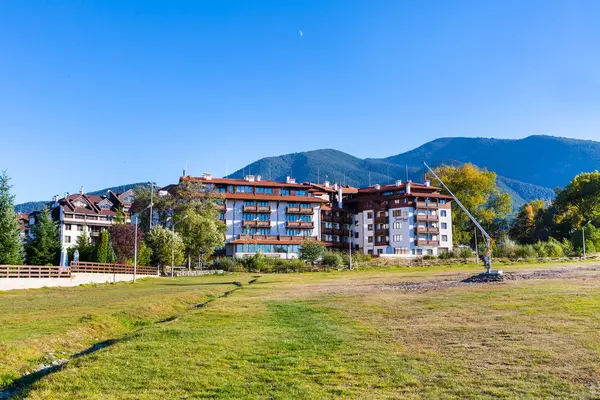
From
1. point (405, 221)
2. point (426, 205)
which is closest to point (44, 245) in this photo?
point (405, 221)

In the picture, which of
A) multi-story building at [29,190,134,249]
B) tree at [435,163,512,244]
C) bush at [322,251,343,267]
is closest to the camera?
bush at [322,251,343,267]

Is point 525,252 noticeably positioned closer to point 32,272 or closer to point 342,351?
point 32,272

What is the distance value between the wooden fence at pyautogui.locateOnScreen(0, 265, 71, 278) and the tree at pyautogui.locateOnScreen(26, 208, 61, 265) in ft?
64.1

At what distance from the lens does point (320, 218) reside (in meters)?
124

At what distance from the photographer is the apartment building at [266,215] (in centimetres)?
11412

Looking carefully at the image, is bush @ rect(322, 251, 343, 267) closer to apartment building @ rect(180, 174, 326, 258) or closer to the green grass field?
apartment building @ rect(180, 174, 326, 258)

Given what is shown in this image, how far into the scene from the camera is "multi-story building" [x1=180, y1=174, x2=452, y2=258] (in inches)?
4550

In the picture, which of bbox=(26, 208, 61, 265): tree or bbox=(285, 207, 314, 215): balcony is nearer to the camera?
bbox=(26, 208, 61, 265): tree

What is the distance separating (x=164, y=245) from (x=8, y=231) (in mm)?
27515

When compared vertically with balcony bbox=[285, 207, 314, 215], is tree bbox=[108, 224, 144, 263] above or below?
below

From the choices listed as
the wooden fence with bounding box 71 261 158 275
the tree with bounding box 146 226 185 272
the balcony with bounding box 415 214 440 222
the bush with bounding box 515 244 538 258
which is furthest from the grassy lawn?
the balcony with bounding box 415 214 440 222

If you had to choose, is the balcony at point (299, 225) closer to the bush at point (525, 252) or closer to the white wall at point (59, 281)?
the bush at point (525, 252)

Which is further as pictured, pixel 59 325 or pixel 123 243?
pixel 123 243

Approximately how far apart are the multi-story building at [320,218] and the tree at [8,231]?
49.3 m
